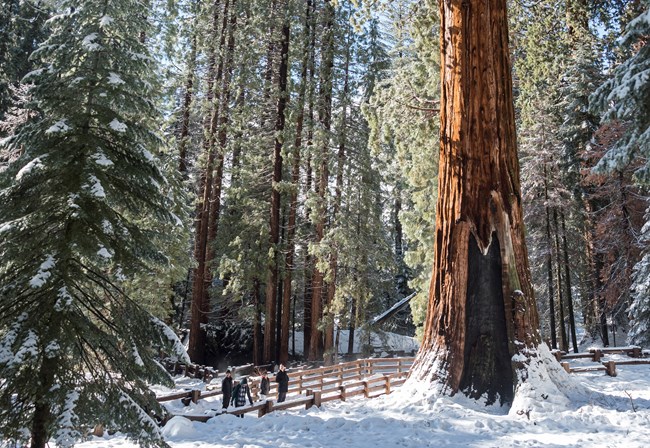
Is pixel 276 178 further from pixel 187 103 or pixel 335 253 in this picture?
pixel 187 103

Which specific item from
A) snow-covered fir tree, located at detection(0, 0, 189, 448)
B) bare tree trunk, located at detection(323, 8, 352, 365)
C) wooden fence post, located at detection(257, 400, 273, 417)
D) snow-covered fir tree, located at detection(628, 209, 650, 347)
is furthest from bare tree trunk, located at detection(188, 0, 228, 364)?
snow-covered fir tree, located at detection(628, 209, 650, 347)

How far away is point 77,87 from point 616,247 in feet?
75.0

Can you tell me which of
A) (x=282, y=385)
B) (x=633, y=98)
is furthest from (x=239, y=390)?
(x=633, y=98)

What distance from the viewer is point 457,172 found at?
8.76 meters

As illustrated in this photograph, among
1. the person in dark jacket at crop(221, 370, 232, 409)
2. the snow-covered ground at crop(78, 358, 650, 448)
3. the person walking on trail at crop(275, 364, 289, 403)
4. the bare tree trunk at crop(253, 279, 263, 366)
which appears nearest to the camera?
the snow-covered ground at crop(78, 358, 650, 448)

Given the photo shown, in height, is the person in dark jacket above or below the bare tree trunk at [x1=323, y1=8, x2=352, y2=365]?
below

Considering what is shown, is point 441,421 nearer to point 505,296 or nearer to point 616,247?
point 505,296

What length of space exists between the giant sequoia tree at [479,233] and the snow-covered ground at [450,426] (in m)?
0.61

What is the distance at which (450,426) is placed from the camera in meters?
7.33

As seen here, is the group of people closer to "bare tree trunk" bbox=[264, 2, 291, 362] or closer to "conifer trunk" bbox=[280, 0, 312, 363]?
"bare tree trunk" bbox=[264, 2, 291, 362]

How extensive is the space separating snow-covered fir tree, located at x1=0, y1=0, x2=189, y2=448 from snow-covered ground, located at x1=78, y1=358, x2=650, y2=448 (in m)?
2.52

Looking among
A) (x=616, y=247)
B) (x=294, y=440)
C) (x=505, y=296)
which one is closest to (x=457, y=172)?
(x=505, y=296)

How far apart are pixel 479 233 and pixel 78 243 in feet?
20.7

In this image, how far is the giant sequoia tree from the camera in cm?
833
